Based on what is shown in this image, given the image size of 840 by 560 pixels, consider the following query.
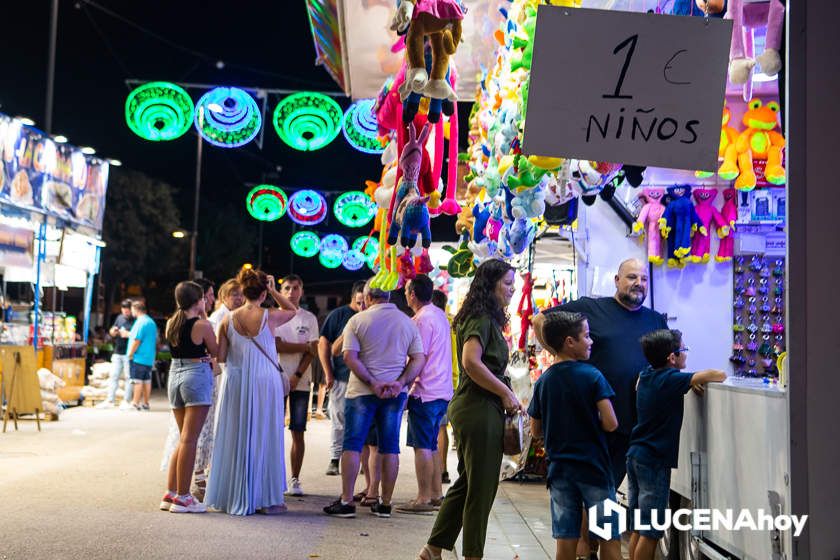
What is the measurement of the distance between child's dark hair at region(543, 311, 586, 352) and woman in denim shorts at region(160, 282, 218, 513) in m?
3.91

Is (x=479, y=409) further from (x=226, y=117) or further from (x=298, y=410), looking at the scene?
(x=226, y=117)

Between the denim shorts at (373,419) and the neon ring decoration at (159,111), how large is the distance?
6.44 m

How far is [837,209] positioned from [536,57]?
144 centimetres

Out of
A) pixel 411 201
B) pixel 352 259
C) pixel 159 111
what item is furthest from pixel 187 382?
pixel 352 259

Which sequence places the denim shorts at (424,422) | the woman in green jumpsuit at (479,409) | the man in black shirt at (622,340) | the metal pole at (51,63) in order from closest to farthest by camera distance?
the woman in green jumpsuit at (479,409) < the man in black shirt at (622,340) < the denim shorts at (424,422) < the metal pole at (51,63)

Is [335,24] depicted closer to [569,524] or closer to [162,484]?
[162,484]

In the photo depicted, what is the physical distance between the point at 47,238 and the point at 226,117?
23.0 ft

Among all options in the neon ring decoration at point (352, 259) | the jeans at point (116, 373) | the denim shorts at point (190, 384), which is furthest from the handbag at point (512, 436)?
the neon ring decoration at point (352, 259)

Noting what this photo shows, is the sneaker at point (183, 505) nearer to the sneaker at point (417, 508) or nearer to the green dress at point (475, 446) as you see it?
the sneaker at point (417, 508)

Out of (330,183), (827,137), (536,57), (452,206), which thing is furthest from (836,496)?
(330,183)

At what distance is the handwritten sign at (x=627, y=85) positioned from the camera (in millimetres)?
4234

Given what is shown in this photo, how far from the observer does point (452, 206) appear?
8.26 meters

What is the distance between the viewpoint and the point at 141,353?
18.7 m

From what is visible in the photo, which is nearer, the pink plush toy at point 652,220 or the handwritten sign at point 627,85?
the handwritten sign at point 627,85
